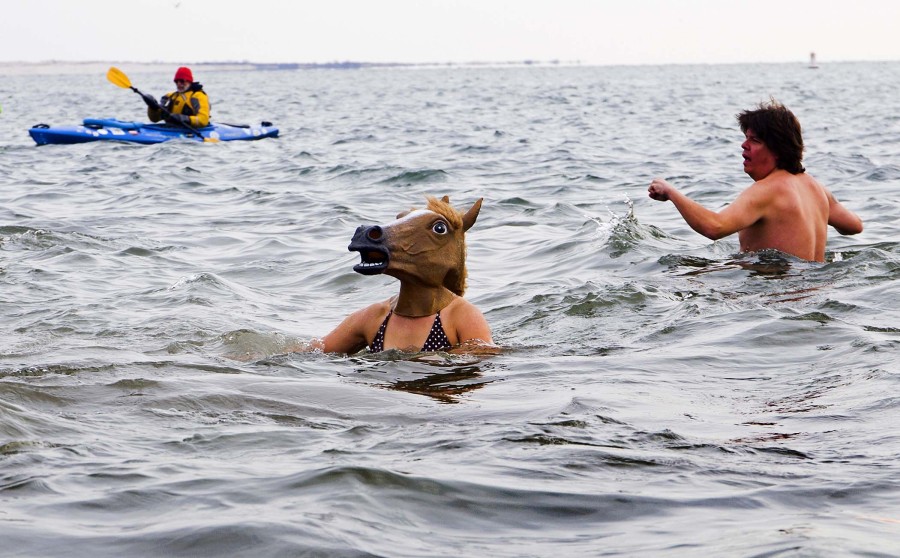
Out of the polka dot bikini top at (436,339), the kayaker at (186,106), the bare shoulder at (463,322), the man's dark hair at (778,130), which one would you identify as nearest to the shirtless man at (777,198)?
the man's dark hair at (778,130)

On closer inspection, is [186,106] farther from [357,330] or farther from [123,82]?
[357,330]

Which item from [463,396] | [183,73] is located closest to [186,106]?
[183,73]

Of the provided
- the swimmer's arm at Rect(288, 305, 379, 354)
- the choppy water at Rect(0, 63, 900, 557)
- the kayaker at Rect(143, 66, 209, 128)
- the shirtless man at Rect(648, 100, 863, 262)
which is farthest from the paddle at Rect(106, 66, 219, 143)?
the swimmer's arm at Rect(288, 305, 379, 354)

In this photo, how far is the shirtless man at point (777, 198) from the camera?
27.5ft

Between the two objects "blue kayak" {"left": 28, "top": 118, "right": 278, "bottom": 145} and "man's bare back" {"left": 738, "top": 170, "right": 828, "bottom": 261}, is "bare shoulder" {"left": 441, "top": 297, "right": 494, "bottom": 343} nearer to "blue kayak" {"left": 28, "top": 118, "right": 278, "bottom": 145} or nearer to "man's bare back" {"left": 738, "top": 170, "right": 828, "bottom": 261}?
"man's bare back" {"left": 738, "top": 170, "right": 828, "bottom": 261}

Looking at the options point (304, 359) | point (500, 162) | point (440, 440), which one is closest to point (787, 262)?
point (304, 359)

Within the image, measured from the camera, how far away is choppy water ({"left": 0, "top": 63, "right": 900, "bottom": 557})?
3674 mm

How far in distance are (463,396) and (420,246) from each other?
0.80m

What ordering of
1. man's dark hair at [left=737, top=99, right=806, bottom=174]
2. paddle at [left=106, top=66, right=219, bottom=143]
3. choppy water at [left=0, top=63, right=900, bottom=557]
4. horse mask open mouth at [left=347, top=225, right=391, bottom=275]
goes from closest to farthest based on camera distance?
choppy water at [left=0, top=63, right=900, bottom=557]
horse mask open mouth at [left=347, top=225, right=391, bottom=275]
man's dark hair at [left=737, top=99, right=806, bottom=174]
paddle at [left=106, top=66, right=219, bottom=143]

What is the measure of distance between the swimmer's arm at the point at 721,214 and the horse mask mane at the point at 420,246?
7.14 feet

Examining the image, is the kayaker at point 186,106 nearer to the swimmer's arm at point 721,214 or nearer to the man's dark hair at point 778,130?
the man's dark hair at point 778,130

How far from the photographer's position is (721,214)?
8305mm

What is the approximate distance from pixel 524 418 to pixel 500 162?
1506cm

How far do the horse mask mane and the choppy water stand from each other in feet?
1.52
